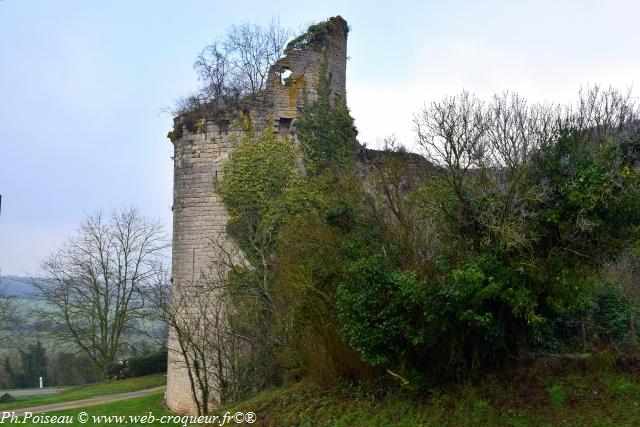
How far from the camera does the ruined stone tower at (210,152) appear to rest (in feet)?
56.7

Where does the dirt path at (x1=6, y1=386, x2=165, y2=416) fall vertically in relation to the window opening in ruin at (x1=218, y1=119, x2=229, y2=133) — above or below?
below

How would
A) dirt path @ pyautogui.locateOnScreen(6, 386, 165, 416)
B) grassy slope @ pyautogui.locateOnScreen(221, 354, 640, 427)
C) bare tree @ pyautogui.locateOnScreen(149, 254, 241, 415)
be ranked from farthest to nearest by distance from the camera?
dirt path @ pyautogui.locateOnScreen(6, 386, 165, 416), bare tree @ pyautogui.locateOnScreen(149, 254, 241, 415), grassy slope @ pyautogui.locateOnScreen(221, 354, 640, 427)

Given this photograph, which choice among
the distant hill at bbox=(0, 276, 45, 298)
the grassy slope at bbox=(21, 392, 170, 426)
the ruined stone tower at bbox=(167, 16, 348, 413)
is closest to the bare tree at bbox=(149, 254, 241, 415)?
the ruined stone tower at bbox=(167, 16, 348, 413)

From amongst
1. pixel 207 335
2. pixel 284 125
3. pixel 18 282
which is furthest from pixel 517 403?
pixel 18 282

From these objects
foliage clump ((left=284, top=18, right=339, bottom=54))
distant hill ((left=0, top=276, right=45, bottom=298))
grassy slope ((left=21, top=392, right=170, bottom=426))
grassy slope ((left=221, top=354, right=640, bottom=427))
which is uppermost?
foliage clump ((left=284, top=18, right=339, bottom=54))

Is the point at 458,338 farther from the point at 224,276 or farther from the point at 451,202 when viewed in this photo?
the point at 224,276

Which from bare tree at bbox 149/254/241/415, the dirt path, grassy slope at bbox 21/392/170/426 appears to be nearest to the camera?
bare tree at bbox 149/254/241/415

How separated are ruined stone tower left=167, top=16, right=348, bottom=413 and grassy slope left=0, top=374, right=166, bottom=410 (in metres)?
7.70

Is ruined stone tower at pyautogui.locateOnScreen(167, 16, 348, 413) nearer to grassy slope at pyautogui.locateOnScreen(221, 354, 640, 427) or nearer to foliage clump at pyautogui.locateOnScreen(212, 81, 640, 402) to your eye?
foliage clump at pyautogui.locateOnScreen(212, 81, 640, 402)

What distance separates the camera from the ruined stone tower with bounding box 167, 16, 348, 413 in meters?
17.3

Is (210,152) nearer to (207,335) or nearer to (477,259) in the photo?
(207,335)

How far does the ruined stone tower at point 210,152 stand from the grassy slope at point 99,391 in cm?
770

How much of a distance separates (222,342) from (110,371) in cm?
1728

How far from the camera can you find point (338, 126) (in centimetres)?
1748
